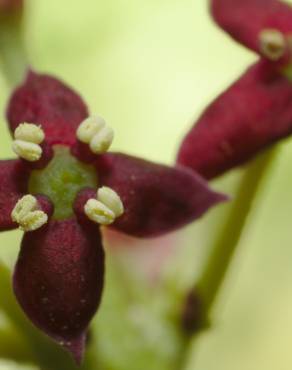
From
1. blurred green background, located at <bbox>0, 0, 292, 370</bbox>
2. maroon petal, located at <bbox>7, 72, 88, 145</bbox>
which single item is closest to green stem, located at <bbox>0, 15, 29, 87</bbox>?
maroon petal, located at <bbox>7, 72, 88, 145</bbox>

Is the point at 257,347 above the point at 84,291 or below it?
below

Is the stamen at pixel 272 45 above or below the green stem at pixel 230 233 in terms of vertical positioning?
above

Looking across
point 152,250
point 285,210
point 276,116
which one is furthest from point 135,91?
point 276,116

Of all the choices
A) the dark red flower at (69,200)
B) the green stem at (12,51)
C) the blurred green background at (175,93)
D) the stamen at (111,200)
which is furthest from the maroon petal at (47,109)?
the blurred green background at (175,93)

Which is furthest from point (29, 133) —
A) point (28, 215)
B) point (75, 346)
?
point (75, 346)

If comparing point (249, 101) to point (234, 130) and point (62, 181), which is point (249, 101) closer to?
point (234, 130)

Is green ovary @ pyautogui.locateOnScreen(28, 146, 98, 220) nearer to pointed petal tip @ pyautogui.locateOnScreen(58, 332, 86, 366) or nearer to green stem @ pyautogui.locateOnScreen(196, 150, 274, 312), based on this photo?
pointed petal tip @ pyautogui.locateOnScreen(58, 332, 86, 366)

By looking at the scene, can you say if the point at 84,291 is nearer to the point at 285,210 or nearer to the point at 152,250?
the point at 152,250

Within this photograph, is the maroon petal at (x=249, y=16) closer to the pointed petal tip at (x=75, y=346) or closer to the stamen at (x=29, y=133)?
the stamen at (x=29, y=133)
